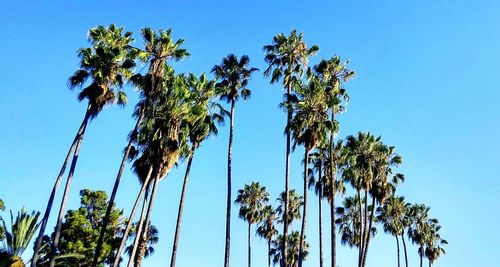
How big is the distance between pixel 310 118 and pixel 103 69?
53.6ft

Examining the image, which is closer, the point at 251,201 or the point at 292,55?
the point at 292,55

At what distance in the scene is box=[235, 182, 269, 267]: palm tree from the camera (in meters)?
58.8

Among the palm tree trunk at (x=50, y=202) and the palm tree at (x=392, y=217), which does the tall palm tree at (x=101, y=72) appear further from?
the palm tree at (x=392, y=217)

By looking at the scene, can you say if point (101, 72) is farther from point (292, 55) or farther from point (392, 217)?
point (392, 217)

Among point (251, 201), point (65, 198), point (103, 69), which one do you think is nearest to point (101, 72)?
point (103, 69)

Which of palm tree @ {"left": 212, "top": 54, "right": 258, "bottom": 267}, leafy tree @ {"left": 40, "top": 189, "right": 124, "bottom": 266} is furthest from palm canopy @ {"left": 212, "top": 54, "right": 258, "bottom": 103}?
leafy tree @ {"left": 40, "top": 189, "right": 124, "bottom": 266}

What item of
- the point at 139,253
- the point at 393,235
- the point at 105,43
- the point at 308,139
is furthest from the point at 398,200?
the point at 105,43

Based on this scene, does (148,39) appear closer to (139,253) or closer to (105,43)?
(105,43)

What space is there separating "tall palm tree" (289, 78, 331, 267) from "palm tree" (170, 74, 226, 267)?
670cm

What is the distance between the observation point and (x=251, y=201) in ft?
195

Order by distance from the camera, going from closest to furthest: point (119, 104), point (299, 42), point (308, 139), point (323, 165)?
point (119, 104), point (308, 139), point (299, 42), point (323, 165)

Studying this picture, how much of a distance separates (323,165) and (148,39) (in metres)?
20.7

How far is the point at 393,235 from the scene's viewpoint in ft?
192

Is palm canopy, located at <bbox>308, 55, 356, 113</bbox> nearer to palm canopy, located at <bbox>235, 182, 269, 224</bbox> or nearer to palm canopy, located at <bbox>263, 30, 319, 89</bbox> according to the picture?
palm canopy, located at <bbox>263, 30, 319, 89</bbox>
